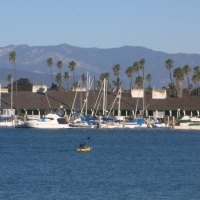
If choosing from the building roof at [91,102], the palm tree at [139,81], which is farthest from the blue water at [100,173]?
the palm tree at [139,81]

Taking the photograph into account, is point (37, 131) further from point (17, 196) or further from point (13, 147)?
point (17, 196)

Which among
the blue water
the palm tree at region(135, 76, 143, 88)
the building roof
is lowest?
the blue water

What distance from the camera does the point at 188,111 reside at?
464 ft

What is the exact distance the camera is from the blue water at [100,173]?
44938 millimetres

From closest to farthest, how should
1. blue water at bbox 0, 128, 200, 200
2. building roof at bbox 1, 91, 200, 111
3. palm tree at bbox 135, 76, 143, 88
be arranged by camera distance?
blue water at bbox 0, 128, 200, 200 < building roof at bbox 1, 91, 200, 111 < palm tree at bbox 135, 76, 143, 88

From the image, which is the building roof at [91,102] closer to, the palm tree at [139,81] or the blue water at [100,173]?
the palm tree at [139,81]

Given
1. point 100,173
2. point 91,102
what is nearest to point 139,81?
point 91,102

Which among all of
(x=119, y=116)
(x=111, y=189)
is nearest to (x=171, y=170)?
(x=111, y=189)

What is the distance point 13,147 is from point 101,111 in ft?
198

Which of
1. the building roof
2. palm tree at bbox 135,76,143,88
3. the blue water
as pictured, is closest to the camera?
→ the blue water

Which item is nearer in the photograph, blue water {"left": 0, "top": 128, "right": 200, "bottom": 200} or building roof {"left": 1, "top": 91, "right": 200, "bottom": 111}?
blue water {"left": 0, "top": 128, "right": 200, "bottom": 200}

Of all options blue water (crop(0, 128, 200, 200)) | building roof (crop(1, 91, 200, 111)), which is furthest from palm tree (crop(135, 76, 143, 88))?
blue water (crop(0, 128, 200, 200))

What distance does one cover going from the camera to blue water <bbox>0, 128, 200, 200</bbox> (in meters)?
44.9

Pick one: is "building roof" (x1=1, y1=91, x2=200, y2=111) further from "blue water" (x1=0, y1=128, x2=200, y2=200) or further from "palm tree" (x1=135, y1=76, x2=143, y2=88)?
"blue water" (x1=0, y1=128, x2=200, y2=200)
